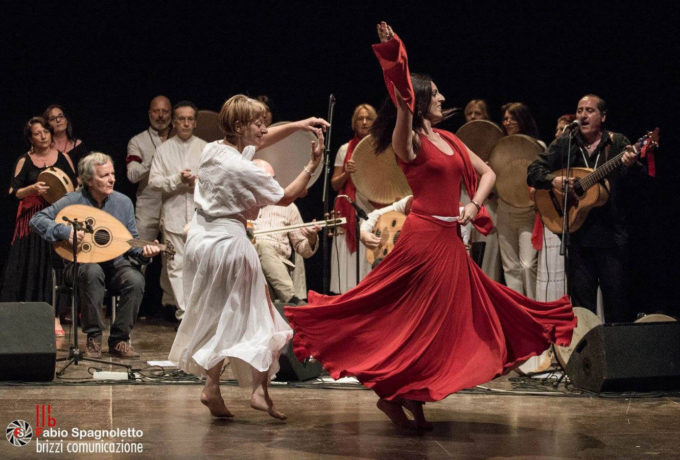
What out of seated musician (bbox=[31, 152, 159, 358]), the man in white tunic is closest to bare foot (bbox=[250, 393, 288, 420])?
seated musician (bbox=[31, 152, 159, 358])

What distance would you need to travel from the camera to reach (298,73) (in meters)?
9.54

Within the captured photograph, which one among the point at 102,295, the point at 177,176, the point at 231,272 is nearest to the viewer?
the point at 231,272

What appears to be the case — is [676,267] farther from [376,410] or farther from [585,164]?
[376,410]

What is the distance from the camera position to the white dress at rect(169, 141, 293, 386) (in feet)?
15.3

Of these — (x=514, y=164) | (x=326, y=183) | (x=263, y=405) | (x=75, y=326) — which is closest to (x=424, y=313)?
(x=263, y=405)

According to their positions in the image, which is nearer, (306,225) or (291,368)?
(291,368)

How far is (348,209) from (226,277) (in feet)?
13.1

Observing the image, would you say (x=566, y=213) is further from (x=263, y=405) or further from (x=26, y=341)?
(x=26, y=341)

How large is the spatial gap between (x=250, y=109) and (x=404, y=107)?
86 cm

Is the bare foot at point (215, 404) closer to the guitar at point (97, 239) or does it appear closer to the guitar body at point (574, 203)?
the guitar at point (97, 239)

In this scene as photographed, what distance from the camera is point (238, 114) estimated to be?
480 cm

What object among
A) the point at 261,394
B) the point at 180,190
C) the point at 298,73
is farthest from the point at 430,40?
the point at 261,394

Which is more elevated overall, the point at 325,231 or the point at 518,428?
the point at 325,231

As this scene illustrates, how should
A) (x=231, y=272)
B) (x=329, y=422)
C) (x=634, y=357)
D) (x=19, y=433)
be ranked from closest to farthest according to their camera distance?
(x=19, y=433), (x=231, y=272), (x=329, y=422), (x=634, y=357)
